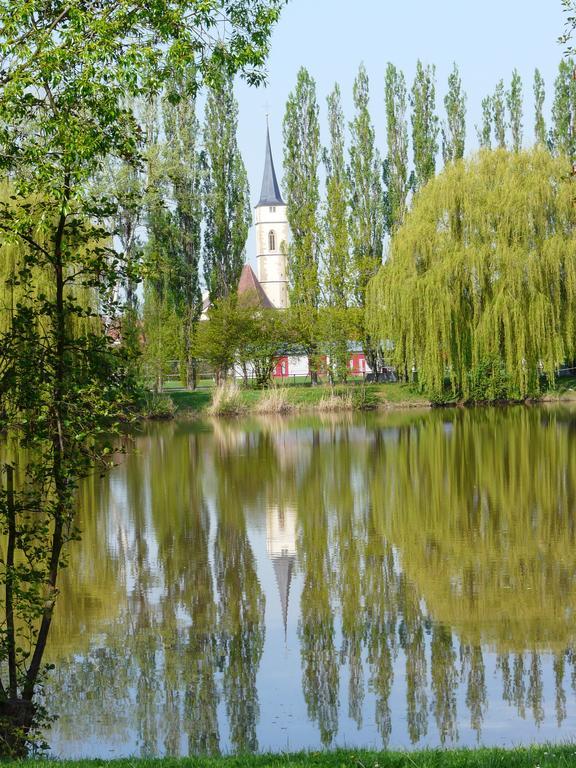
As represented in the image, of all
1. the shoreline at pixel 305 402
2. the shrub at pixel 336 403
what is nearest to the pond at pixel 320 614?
the shoreline at pixel 305 402

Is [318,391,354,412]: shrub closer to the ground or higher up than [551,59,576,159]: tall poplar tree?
closer to the ground

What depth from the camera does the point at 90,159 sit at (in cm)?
730

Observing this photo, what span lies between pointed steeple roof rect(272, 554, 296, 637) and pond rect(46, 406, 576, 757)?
25mm

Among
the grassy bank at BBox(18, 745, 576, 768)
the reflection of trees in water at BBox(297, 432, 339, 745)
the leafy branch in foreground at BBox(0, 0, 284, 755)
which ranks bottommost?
the reflection of trees in water at BBox(297, 432, 339, 745)

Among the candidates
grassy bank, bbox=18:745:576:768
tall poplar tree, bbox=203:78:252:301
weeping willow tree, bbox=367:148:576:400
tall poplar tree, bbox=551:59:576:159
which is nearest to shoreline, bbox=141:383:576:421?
weeping willow tree, bbox=367:148:576:400

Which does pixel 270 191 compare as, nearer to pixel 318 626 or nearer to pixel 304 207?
pixel 304 207

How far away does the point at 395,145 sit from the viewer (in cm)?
5144

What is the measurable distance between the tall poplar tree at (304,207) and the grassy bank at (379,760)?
43.0 m

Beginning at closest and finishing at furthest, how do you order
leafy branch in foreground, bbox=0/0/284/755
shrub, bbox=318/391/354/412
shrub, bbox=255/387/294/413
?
leafy branch in foreground, bbox=0/0/284/755
shrub, bbox=255/387/294/413
shrub, bbox=318/391/354/412

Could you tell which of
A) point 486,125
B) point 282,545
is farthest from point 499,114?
point 282,545

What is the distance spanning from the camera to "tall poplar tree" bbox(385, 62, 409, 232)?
51188 millimetres

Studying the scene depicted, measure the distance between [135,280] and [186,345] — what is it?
142ft

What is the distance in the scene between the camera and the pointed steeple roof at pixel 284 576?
36.0 feet

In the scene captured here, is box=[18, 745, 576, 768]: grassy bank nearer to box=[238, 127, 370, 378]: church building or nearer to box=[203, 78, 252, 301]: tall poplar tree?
box=[203, 78, 252, 301]: tall poplar tree
